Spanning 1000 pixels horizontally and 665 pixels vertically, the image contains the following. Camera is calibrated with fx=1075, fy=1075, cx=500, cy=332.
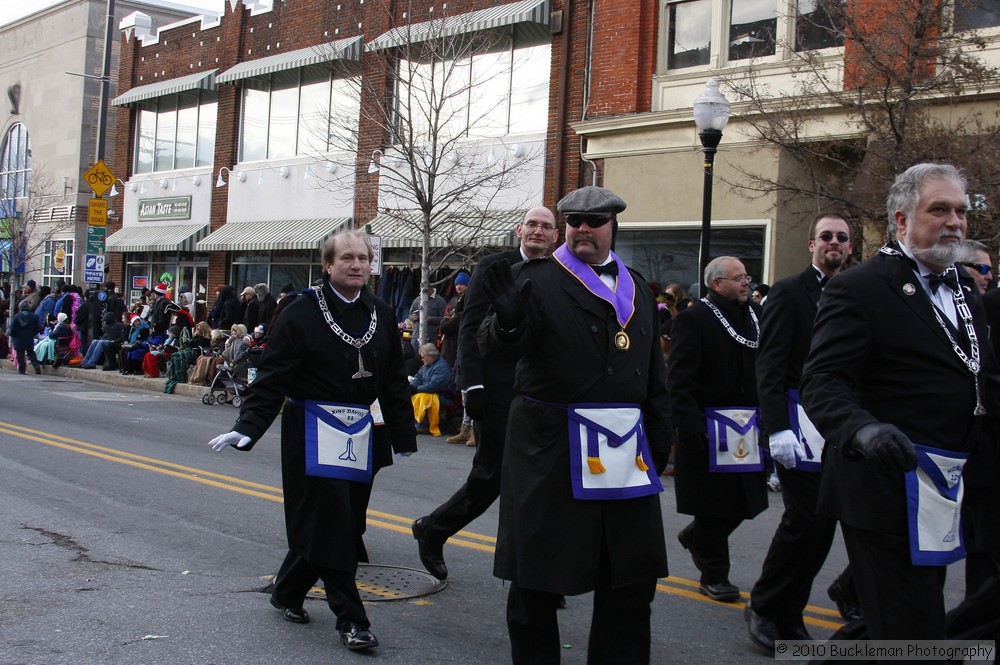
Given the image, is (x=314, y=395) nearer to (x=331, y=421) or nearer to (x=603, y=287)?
(x=331, y=421)

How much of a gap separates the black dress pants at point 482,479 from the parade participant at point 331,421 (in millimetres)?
617

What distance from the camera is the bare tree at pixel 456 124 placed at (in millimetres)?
20141

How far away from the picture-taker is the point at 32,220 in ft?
128

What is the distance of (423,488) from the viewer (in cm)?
1027

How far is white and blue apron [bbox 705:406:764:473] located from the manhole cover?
6.02 feet

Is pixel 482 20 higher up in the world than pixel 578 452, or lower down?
higher up

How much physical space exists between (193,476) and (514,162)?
12.0m

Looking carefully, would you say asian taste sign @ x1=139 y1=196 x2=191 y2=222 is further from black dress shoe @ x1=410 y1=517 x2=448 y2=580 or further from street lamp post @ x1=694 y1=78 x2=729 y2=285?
black dress shoe @ x1=410 y1=517 x2=448 y2=580

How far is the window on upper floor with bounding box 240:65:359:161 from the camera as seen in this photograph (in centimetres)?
2470

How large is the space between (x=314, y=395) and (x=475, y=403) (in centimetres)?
96

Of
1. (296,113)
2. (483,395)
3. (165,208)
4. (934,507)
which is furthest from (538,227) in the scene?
(165,208)

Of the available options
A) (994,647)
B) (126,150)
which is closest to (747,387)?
(994,647)

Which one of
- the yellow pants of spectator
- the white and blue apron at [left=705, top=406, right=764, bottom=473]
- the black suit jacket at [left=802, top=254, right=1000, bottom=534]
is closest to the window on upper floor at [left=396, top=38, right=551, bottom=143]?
the yellow pants of spectator

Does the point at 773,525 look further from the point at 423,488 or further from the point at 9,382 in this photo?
the point at 9,382
